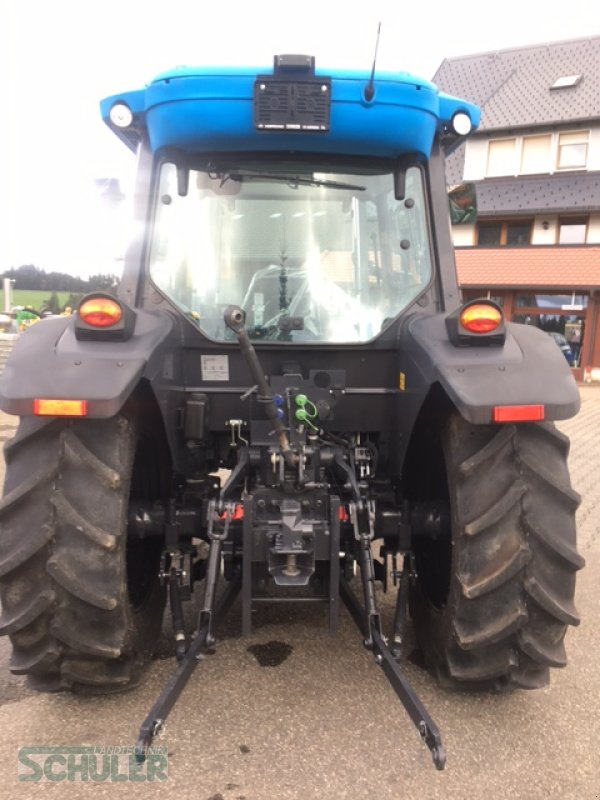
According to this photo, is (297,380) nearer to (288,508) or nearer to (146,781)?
(288,508)

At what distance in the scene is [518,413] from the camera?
217 cm

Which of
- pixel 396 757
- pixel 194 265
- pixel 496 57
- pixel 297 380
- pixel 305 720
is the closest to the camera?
pixel 396 757

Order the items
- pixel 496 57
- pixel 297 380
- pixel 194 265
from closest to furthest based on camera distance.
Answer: pixel 297 380 < pixel 194 265 < pixel 496 57

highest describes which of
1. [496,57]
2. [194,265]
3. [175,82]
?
[496,57]

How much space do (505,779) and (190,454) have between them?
1804 mm

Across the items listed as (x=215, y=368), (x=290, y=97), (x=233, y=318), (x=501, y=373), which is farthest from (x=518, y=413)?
(x=290, y=97)

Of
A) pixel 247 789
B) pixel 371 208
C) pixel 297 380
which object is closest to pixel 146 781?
pixel 247 789

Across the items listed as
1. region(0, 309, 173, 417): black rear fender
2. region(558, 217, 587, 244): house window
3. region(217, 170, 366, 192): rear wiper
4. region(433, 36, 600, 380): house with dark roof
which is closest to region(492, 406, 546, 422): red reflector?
region(0, 309, 173, 417): black rear fender

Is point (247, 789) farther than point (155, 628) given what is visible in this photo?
No

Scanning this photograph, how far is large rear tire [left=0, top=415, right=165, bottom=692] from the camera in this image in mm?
2217

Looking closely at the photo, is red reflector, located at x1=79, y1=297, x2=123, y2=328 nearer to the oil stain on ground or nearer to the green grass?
the oil stain on ground

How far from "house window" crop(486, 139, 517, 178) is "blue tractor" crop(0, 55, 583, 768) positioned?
20112mm

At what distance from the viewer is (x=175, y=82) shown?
8.25 feet

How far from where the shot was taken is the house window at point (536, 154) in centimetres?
2067
